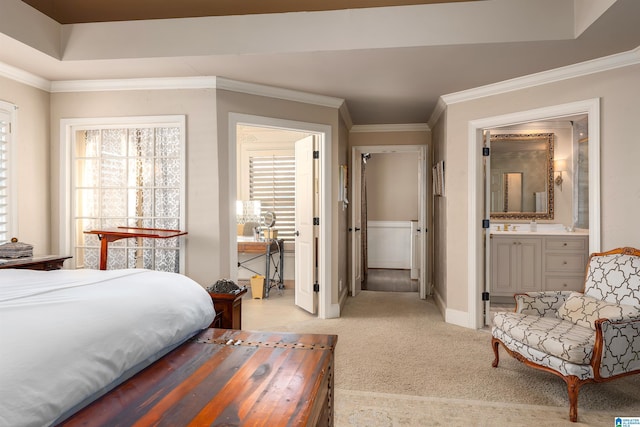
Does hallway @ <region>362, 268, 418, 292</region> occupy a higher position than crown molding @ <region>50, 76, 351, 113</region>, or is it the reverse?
crown molding @ <region>50, 76, 351, 113</region>

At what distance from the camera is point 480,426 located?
7.65 ft

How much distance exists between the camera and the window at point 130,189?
386 centimetres

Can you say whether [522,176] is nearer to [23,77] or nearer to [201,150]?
[201,150]

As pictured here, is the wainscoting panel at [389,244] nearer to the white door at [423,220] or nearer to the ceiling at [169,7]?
the white door at [423,220]

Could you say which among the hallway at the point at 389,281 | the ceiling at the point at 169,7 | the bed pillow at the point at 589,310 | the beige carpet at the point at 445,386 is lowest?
the beige carpet at the point at 445,386

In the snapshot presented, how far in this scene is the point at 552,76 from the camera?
3.60 meters

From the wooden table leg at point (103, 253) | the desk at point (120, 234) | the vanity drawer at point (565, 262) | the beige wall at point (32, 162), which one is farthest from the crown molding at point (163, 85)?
the vanity drawer at point (565, 262)

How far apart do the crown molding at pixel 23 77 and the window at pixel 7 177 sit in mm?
246

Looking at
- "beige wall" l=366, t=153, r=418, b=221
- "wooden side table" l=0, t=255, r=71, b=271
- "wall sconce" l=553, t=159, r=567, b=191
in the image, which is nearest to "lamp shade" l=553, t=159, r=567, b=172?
"wall sconce" l=553, t=159, r=567, b=191

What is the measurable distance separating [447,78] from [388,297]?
10.1ft

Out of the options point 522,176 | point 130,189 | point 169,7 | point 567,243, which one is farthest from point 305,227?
point 567,243

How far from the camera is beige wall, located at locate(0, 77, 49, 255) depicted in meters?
3.61

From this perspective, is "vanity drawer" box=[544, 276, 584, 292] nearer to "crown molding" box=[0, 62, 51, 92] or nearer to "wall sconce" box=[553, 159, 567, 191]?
"wall sconce" box=[553, 159, 567, 191]

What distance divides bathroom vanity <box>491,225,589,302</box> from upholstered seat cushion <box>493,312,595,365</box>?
221 cm
